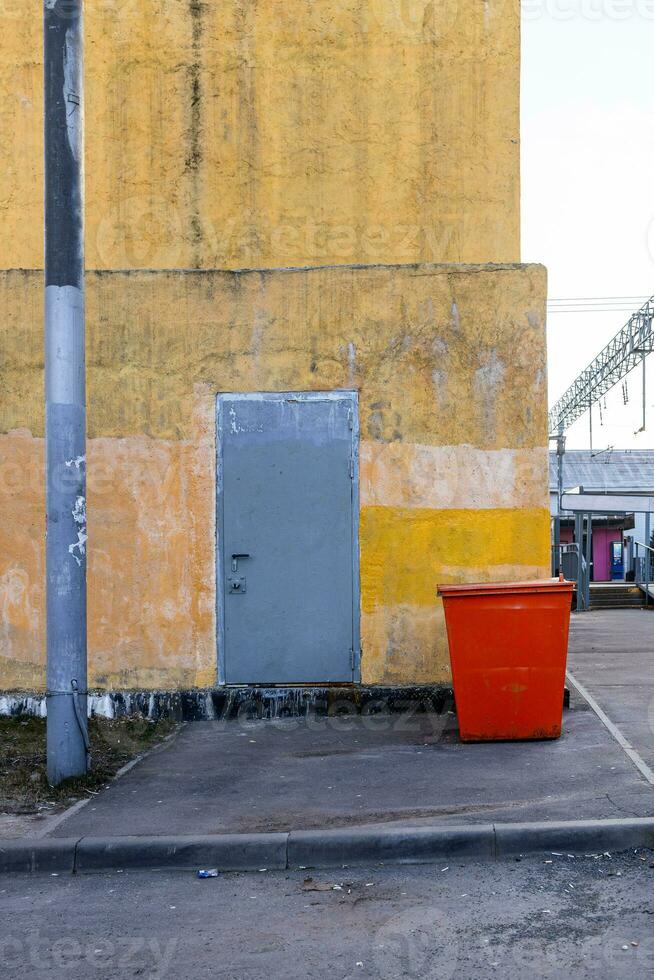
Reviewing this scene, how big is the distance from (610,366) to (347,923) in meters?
32.0

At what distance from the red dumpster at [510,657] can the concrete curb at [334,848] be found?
1.95m

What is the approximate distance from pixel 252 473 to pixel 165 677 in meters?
1.76

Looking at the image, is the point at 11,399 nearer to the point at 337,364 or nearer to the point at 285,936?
the point at 337,364

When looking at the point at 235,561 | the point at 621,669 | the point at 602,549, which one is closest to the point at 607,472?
the point at 602,549

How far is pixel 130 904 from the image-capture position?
4590mm

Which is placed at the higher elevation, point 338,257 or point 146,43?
point 146,43

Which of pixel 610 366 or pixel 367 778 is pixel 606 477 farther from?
pixel 367 778

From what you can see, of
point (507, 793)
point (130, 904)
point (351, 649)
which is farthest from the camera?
point (351, 649)

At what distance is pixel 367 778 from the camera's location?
20.8ft

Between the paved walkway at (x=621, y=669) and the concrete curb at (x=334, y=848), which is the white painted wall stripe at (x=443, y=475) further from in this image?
the concrete curb at (x=334, y=848)

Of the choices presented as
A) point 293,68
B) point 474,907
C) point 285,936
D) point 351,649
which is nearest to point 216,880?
point 285,936

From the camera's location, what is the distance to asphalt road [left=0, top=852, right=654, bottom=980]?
386cm

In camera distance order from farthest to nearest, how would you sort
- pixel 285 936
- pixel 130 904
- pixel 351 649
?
pixel 351 649, pixel 130 904, pixel 285 936

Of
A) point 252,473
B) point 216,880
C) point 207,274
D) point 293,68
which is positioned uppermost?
point 293,68
